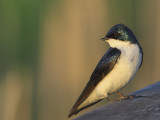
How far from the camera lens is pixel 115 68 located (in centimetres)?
263

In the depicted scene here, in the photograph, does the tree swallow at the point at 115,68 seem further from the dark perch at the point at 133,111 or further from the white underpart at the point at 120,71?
the dark perch at the point at 133,111

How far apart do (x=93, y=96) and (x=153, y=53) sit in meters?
2.19

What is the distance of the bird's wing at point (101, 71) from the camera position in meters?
2.63

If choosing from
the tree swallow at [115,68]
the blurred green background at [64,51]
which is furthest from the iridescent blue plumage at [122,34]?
the blurred green background at [64,51]

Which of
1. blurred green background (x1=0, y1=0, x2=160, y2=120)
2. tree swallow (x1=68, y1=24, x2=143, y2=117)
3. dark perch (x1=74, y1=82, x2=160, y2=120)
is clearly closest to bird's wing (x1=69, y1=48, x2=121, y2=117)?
tree swallow (x1=68, y1=24, x2=143, y2=117)

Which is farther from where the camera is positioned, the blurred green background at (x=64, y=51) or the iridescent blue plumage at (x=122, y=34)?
the blurred green background at (x=64, y=51)

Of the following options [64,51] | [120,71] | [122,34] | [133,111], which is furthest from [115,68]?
A: [64,51]

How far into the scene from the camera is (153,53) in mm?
4816

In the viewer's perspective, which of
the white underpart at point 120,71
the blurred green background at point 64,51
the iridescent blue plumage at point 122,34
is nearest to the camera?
the white underpart at point 120,71

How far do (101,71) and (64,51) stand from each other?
204 centimetres

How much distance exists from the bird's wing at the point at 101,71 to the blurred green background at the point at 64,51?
1.73 metres

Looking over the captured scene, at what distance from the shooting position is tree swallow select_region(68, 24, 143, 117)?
2.58 m

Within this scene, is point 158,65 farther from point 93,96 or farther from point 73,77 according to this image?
point 93,96

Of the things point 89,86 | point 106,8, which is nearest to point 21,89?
point 106,8
